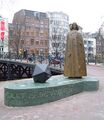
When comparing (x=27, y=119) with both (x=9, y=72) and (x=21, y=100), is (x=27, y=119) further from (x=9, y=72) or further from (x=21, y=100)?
(x=9, y=72)

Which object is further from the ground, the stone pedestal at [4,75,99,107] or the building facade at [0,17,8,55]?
the building facade at [0,17,8,55]

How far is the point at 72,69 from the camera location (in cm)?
1395

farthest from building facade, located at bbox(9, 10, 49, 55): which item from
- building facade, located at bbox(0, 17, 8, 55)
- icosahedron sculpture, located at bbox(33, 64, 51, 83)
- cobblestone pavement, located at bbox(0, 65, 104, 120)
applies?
cobblestone pavement, located at bbox(0, 65, 104, 120)

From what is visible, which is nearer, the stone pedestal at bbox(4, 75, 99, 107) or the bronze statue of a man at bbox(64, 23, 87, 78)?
the stone pedestal at bbox(4, 75, 99, 107)

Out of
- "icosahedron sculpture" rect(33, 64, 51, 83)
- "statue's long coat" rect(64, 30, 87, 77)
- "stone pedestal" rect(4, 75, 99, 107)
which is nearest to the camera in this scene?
"stone pedestal" rect(4, 75, 99, 107)

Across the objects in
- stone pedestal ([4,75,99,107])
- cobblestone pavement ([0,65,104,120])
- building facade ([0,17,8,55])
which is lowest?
cobblestone pavement ([0,65,104,120])

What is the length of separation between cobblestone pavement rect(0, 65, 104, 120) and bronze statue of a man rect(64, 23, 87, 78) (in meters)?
2.46

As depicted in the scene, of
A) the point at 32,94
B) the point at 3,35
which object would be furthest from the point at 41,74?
the point at 3,35

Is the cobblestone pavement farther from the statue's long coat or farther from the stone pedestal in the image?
the statue's long coat

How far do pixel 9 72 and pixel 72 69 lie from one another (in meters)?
25.0

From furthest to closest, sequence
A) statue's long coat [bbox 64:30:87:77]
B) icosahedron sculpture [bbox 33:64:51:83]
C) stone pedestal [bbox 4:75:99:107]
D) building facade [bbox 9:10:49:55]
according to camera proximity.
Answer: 1. building facade [bbox 9:10:49:55]
2. statue's long coat [bbox 64:30:87:77]
3. icosahedron sculpture [bbox 33:64:51:83]
4. stone pedestal [bbox 4:75:99:107]

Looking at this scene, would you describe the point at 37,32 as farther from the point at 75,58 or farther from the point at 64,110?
the point at 64,110

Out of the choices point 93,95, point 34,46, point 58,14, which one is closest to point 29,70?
point 93,95

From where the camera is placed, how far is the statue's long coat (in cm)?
1394
